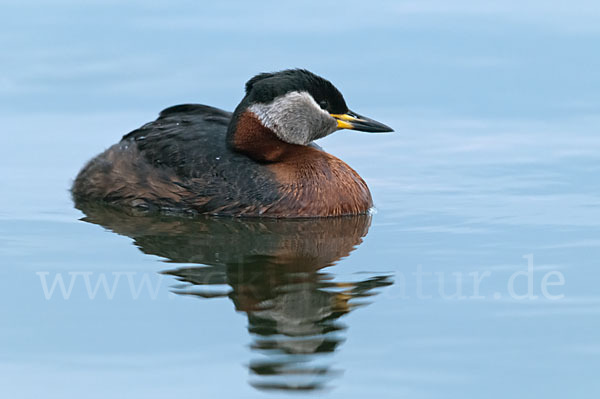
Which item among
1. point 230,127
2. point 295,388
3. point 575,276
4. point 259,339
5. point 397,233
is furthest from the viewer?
point 230,127

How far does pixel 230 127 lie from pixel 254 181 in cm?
54

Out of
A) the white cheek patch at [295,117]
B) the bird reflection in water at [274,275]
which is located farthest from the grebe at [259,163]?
the bird reflection in water at [274,275]

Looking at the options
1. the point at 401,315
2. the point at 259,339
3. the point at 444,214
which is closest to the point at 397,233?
the point at 444,214

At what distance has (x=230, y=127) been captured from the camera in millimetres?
10430

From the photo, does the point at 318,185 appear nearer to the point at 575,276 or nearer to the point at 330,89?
the point at 330,89

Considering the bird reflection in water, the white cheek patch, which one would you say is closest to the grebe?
the white cheek patch

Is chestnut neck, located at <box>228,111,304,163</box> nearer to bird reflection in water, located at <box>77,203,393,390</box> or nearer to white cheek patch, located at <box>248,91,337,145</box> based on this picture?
white cheek patch, located at <box>248,91,337,145</box>

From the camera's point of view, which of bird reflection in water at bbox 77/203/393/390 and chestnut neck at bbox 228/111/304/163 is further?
chestnut neck at bbox 228/111/304/163

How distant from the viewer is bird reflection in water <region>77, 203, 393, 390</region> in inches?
270

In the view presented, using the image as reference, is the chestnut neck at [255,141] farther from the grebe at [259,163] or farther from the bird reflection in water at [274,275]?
the bird reflection in water at [274,275]

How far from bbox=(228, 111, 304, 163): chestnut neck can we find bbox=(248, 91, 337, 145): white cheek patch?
0.05 m

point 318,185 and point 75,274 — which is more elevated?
point 318,185

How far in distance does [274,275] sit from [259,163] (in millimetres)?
2118

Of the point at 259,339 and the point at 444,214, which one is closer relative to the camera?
the point at 259,339
